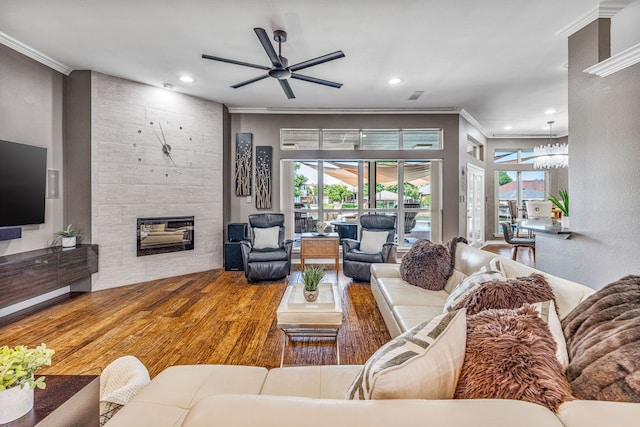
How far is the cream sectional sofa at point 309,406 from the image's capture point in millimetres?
650

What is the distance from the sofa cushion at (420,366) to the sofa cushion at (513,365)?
0.04 meters

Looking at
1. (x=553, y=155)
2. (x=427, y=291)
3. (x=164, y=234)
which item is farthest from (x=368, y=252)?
(x=553, y=155)

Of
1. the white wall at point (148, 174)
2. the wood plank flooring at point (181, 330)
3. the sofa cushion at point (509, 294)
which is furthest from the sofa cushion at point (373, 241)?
the sofa cushion at point (509, 294)

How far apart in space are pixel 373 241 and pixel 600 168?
2.77m

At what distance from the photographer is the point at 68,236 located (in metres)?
3.96

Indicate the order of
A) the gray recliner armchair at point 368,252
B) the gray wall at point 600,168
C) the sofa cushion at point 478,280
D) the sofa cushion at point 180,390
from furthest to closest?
the gray recliner armchair at point 368,252 → the gray wall at point 600,168 → the sofa cushion at point 478,280 → the sofa cushion at point 180,390

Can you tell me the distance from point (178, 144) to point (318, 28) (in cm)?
306

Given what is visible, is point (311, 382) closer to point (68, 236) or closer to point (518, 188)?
point (68, 236)

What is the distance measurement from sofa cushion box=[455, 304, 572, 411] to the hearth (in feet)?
16.0

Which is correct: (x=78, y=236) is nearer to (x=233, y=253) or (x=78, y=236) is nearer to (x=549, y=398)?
(x=233, y=253)

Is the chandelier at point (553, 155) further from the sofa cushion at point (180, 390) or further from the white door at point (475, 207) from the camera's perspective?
the sofa cushion at point (180, 390)

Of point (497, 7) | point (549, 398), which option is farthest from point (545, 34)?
point (549, 398)

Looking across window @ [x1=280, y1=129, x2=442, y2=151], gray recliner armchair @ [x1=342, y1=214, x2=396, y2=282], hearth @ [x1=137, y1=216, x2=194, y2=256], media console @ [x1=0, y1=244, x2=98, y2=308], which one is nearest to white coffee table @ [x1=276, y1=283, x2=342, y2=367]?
gray recliner armchair @ [x1=342, y1=214, x2=396, y2=282]

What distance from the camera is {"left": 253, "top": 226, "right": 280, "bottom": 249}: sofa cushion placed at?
491cm
